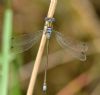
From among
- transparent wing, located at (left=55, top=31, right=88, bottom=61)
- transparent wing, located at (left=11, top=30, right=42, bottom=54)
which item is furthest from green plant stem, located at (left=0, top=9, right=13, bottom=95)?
transparent wing, located at (left=55, top=31, right=88, bottom=61)

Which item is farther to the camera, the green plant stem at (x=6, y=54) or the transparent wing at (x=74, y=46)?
the transparent wing at (x=74, y=46)

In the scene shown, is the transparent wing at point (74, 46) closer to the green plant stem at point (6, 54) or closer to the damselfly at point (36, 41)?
the damselfly at point (36, 41)

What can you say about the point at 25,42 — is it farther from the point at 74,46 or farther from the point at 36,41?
the point at 74,46

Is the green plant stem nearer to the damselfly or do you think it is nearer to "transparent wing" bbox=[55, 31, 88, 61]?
the damselfly

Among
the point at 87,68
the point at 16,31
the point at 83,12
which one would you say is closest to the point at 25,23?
the point at 16,31

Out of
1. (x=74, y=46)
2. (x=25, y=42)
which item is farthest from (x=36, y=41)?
(x=74, y=46)

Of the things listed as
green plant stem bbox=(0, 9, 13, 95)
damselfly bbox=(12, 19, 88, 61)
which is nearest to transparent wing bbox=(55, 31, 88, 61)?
damselfly bbox=(12, 19, 88, 61)

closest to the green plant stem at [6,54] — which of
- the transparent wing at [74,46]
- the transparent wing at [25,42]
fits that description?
the transparent wing at [25,42]

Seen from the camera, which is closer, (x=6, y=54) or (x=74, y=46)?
(x=6, y=54)

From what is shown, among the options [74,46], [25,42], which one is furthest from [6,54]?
[74,46]

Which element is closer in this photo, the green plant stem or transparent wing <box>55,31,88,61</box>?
the green plant stem

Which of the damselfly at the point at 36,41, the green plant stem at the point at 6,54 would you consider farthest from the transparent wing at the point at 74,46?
the green plant stem at the point at 6,54

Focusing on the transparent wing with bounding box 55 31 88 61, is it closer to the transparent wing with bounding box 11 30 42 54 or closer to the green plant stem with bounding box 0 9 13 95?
the transparent wing with bounding box 11 30 42 54
